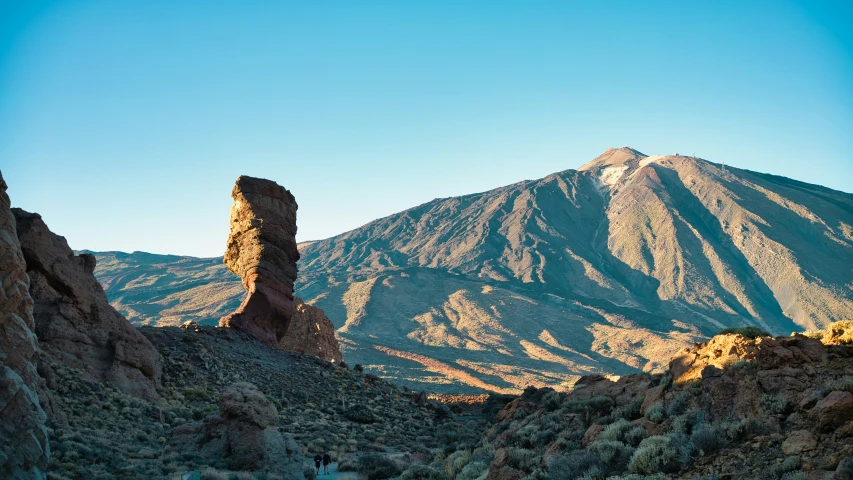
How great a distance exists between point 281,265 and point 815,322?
11193cm

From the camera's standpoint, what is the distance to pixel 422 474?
57.2ft

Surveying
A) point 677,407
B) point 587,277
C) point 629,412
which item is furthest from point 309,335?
point 587,277

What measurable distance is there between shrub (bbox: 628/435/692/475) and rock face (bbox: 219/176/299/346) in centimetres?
2386

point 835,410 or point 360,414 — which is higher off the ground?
point 835,410

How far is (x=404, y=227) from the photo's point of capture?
199m

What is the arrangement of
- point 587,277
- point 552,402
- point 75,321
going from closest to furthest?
point 75,321 < point 552,402 < point 587,277

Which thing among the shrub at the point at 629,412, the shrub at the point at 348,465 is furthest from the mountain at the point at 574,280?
the shrub at the point at 629,412

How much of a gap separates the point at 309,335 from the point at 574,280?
117m

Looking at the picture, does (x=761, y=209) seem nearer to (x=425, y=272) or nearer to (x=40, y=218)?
(x=425, y=272)

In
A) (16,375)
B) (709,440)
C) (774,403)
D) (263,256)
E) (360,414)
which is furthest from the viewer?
(263,256)

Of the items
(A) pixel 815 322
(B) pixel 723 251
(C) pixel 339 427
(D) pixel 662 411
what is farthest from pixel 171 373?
(B) pixel 723 251

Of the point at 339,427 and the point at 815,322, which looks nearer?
the point at 339,427

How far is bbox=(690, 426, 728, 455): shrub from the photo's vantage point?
1171 centimetres

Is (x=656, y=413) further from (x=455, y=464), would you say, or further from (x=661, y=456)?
(x=455, y=464)
